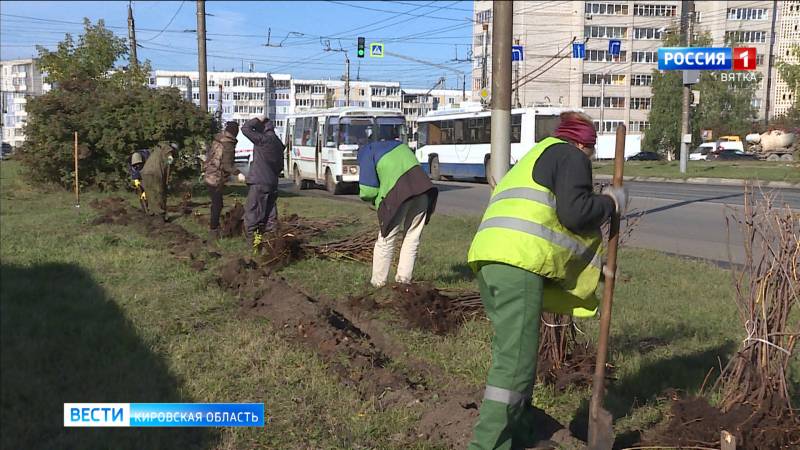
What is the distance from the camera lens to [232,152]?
12242 mm

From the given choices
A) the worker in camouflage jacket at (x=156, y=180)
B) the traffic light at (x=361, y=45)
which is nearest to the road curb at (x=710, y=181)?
the traffic light at (x=361, y=45)

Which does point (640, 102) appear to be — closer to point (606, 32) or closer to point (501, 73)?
point (606, 32)

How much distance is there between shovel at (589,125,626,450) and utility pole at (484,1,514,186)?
11.7 feet

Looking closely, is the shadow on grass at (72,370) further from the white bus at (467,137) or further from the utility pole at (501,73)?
the white bus at (467,137)

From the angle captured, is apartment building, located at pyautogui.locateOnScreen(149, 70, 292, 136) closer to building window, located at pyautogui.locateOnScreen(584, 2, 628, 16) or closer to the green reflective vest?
building window, located at pyautogui.locateOnScreen(584, 2, 628, 16)

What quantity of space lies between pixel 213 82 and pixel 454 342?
129m

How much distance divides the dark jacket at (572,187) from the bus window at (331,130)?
68.4 ft

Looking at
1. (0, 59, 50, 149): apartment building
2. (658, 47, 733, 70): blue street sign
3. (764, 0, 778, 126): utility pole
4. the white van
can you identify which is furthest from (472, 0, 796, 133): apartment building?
(0, 59, 50, 149): apartment building

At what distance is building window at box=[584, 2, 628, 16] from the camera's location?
87.9m

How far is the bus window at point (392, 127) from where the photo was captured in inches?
949

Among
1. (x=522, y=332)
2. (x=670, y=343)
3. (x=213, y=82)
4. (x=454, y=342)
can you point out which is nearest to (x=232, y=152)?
(x=454, y=342)

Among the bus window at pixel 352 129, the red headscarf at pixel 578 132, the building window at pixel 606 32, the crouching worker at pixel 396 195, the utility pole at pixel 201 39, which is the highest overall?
the building window at pixel 606 32

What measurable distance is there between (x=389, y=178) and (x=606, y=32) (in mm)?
87774

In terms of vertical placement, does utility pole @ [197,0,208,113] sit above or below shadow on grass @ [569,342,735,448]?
above
